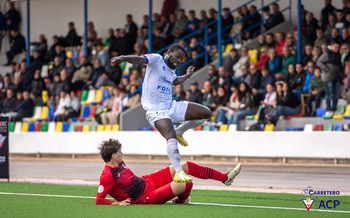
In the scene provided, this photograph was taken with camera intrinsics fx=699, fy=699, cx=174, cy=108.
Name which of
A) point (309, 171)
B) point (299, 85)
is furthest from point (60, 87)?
point (309, 171)

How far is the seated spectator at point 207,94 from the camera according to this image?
23328 mm

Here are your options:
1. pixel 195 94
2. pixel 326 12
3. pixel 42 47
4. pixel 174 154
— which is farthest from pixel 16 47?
pixel 174 154

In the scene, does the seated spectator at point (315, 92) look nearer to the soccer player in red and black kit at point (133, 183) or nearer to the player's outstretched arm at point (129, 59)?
the player's outstretched arm at point (129, 59)

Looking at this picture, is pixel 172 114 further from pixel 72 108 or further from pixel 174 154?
pixel 72 108

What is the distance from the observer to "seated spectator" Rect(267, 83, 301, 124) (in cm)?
2106

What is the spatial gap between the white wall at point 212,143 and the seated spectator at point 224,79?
8.51ft

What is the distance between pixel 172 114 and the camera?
450 inches

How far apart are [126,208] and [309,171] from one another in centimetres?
871

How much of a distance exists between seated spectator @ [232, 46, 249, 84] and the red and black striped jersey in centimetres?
1475

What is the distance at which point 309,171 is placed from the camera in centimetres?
1723

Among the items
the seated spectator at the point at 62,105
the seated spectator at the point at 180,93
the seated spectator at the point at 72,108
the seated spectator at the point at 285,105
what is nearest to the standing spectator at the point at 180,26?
the seated spectator at the point at 180,93

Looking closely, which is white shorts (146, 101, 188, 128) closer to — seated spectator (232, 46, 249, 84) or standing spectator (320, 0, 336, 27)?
seated spectator (232, 46, 249, 84)

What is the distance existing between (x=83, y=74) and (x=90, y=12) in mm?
7084

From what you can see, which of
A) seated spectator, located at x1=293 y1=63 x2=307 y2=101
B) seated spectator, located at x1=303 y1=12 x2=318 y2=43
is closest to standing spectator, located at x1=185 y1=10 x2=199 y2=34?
seated spectator, located at x1=303 y1=12 x2=318 y2=43
